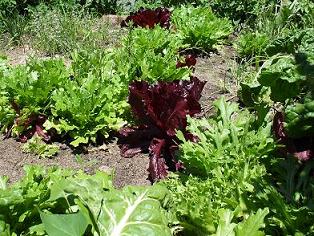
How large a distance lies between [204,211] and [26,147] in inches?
75.2

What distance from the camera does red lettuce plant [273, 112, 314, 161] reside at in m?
3.29

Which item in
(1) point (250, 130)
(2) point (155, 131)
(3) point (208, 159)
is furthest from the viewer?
(2) point (155, 131)

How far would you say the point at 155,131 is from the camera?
4223mm

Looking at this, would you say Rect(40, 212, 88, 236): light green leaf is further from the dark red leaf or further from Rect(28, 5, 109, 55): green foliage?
Rect(28, 5, 109, 55): green foliage

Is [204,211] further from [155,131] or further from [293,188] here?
[155,131]

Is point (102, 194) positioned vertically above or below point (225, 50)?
above

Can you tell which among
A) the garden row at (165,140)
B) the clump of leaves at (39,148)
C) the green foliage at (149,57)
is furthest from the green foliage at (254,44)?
the clump of leaves at (39,148)

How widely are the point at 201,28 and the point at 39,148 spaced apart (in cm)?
257

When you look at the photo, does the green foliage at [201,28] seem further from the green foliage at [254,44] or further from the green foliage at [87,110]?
the green foliage at [87,110]

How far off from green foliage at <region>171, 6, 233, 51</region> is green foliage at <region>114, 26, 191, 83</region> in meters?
0.31

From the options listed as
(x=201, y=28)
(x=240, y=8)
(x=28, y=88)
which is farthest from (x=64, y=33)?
(x=240, y=8)

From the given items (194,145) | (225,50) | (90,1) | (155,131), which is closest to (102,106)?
(155,131)

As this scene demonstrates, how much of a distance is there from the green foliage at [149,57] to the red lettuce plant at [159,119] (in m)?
0.52

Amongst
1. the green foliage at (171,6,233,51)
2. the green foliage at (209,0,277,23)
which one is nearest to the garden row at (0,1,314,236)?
the green foliage at (171,6,233,51)
